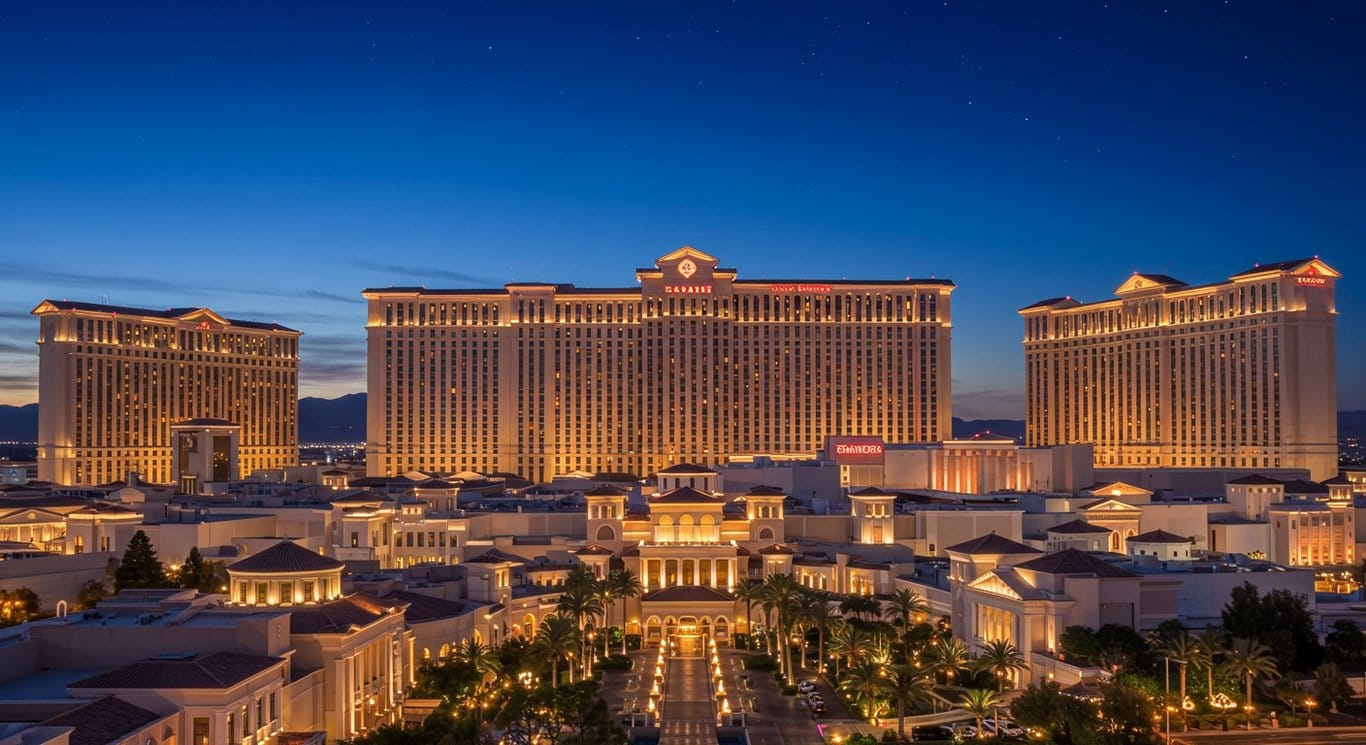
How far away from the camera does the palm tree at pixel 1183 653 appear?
61719mm

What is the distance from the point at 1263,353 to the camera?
150 metres

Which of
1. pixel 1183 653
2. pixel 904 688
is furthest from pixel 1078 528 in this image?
pixel 904 688

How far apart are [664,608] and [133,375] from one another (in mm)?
102734

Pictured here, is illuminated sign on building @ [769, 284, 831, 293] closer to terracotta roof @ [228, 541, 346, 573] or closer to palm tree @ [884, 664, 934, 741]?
terracotta roof @ [228, 541, 346, 573]

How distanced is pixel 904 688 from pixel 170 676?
32.0m


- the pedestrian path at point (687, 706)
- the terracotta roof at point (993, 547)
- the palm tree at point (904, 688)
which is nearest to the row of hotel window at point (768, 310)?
the pedestrian path at point (687, 706)

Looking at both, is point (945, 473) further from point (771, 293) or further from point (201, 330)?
point (201, 330)

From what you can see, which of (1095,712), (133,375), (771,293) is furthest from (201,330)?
(1095,712)

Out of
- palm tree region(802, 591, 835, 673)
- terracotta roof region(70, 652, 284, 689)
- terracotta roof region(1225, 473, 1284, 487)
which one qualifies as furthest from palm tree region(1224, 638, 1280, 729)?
terracotta roof region(1225, 473, 1284, 487)

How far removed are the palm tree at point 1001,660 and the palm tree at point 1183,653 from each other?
25.8 ft

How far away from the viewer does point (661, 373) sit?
173 m

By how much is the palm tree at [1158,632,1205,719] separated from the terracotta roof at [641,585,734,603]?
127 feet

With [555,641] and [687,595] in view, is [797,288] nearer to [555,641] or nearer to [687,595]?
[687,595]

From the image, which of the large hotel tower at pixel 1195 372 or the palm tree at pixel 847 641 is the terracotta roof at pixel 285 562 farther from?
the large hotel tower at pixel 1195 372
